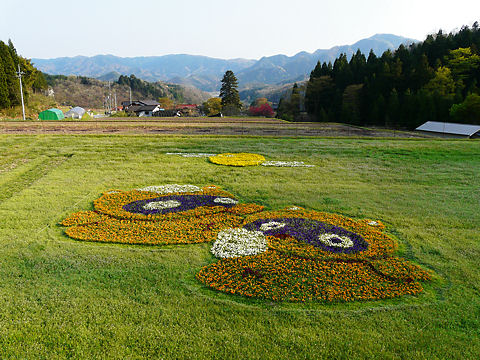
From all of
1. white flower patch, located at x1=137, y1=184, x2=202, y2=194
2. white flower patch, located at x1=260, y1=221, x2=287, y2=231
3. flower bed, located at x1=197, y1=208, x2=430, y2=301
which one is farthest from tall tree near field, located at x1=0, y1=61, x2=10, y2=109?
white flower patch, located at x1=260, y1=221, x2=287, y2=231

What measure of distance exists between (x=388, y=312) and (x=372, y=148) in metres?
19.5

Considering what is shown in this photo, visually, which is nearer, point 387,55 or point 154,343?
point 154,343

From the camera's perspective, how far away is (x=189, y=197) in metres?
12.8

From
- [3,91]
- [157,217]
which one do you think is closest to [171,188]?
[157,217]

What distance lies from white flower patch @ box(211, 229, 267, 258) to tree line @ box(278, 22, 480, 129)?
44492 mm

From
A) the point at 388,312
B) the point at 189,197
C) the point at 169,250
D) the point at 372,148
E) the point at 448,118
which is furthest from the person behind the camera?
the point at 448,118

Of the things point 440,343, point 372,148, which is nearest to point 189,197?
point 440,343

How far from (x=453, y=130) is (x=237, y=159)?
27.9 meters

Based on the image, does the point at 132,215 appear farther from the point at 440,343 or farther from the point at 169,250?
the point at 440,343

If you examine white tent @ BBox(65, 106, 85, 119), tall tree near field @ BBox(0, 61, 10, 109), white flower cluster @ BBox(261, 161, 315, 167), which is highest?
tall tree near field @ BBox(0, 61, 10, 109)

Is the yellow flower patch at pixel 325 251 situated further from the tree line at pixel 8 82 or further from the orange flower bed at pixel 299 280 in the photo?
the tree line at pixel 8 82

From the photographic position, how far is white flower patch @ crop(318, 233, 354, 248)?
869 centimetres

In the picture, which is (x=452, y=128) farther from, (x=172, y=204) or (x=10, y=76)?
(x=10, y=76)

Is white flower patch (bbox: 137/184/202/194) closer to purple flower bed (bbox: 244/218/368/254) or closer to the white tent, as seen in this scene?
purple flower bed (bbox: 244/218/368/254)
